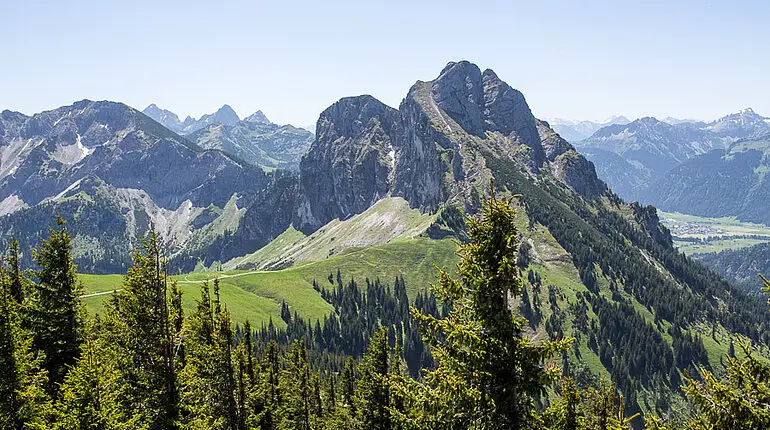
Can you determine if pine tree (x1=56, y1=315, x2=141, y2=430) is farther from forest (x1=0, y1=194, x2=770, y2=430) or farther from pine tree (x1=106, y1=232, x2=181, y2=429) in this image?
pine tree (x1=106, y1=232, x2=181, y2=429)

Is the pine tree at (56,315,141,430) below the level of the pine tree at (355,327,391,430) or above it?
above

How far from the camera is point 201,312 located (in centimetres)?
3591

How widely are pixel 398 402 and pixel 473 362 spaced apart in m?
18.5

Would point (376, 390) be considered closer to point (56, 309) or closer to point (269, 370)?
point (269, 370)

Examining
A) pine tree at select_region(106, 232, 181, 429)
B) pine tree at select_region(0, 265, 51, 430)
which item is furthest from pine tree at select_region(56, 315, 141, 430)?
pine tree at select_region(106, 232, 181, 429)

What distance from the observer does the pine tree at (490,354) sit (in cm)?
1631

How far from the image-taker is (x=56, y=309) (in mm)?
33094

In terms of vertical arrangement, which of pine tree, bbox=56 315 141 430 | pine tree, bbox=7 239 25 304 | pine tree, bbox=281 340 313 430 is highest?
pine tree, bbox=7 239 25 304

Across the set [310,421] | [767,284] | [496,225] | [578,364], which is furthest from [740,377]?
[578,364]

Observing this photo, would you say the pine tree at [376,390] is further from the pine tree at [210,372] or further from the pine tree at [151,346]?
the pine tree at [151,346]

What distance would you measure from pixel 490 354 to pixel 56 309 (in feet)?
103

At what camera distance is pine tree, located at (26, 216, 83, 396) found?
1297 inches

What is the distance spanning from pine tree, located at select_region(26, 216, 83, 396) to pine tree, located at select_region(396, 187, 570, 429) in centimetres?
2826

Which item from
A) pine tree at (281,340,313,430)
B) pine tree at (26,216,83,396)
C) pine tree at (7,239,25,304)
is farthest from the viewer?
pine tree at (281,340,313,430)
